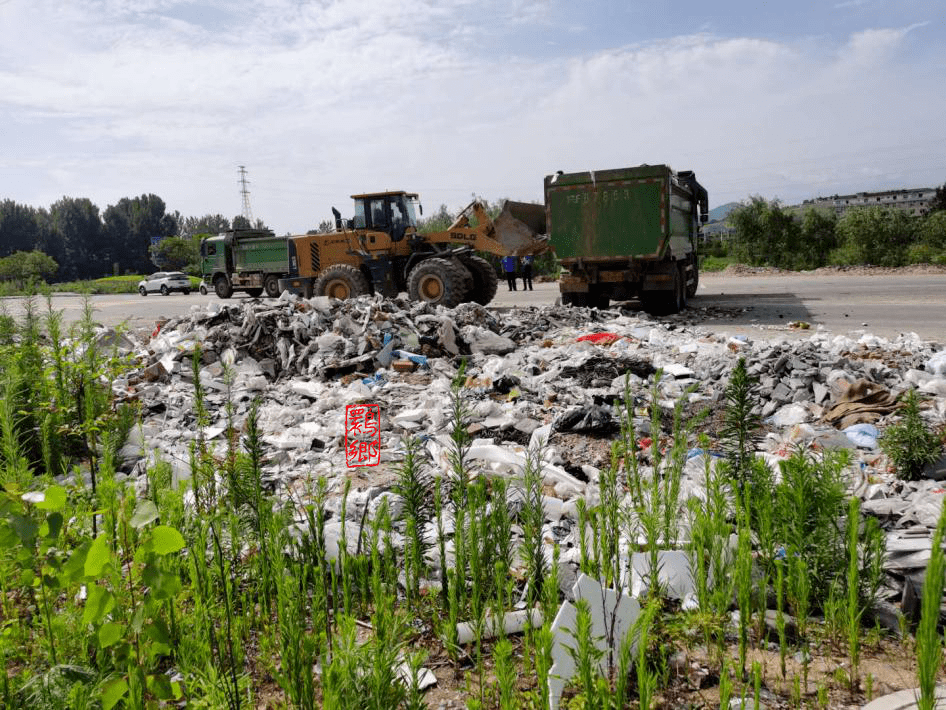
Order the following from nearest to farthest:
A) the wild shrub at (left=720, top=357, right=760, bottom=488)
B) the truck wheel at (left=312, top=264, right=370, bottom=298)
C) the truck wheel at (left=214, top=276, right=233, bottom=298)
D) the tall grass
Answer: the tall grass, the wild shrub at (left=720, top=357, right=760, bottom=488), the truck wheel at (left=312, top=264, right=370, bottom=298), the truck wheel at (left=214, top=276, right=233, bottom=298)

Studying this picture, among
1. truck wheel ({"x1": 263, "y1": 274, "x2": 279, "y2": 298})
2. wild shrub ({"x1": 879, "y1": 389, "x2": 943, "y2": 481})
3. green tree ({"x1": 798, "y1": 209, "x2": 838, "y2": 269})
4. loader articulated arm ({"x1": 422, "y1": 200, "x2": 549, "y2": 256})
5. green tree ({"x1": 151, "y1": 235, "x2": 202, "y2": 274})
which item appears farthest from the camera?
green tree ({"x1": 151, "y1": 235, "x2": 202, "y2": 274})

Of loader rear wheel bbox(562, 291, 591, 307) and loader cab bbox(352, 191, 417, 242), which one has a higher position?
loader cab bbox(352, 191, 417, 242)

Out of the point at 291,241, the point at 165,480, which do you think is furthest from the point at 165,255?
the point at 165,480

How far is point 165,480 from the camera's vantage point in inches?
144

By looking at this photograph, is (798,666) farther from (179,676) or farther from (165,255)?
(165,255)

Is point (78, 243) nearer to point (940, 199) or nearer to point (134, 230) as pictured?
point (134, 230)

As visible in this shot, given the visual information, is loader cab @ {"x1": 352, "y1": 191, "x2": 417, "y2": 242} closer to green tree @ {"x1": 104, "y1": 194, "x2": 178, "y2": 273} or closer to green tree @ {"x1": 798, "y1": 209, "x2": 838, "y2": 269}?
green tree @ {"x1": 798, "y1": 209, "x2": 838, "y2": 269}

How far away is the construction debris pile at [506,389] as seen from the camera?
4.39 metres

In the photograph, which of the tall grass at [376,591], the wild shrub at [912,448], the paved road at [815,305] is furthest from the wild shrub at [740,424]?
the paved road at [815,305]

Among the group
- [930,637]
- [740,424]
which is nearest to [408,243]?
[740,424]

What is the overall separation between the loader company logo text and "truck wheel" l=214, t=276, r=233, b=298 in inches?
710

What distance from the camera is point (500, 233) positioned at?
52.9ft

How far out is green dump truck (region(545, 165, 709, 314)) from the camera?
43.5 ft

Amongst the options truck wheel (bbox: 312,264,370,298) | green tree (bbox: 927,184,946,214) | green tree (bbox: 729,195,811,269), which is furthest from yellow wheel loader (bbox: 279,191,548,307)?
green tree (bbox: 927,184,946,214)
